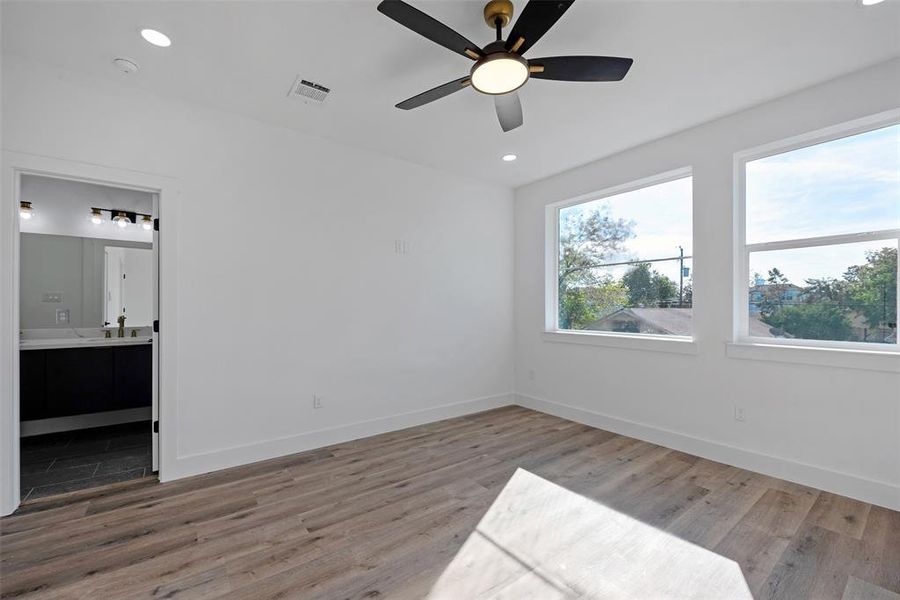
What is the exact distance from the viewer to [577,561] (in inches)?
77.2

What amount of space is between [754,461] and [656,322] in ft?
4.37

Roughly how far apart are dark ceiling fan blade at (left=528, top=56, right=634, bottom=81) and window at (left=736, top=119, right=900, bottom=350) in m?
1.88

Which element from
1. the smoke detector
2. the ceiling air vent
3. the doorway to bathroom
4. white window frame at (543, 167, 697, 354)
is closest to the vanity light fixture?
the doorway to bathroom

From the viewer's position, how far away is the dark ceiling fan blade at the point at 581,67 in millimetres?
1939

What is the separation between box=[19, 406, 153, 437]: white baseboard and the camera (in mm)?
3670

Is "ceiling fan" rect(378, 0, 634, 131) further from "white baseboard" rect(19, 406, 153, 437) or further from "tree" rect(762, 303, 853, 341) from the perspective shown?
"white baseboard" rect(19, 406, 153, 437)

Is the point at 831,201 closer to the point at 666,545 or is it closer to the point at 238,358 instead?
the point at 666,545

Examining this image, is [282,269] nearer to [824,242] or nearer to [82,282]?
[82,282]

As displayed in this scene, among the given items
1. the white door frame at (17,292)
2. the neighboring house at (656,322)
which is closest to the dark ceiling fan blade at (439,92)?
the white door frame at (17,292)

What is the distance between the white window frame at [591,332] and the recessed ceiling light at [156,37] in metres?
3.71

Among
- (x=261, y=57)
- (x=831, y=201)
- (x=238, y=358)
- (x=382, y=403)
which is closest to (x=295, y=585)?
(x=238, y=358)

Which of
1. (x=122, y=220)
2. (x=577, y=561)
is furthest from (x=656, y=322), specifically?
(x=122, y=220)

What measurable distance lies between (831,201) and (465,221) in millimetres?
3129

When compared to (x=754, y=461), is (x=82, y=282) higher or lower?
higher
